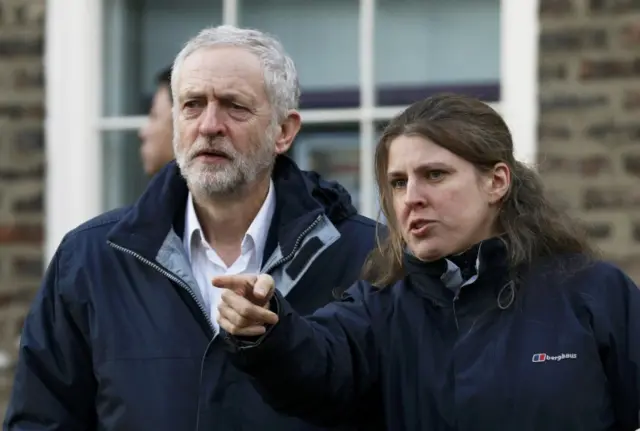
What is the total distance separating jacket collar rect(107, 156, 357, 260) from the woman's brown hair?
31 centimetres

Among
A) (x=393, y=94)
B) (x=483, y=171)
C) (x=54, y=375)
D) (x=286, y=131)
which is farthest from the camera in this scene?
(x=393, y=94)

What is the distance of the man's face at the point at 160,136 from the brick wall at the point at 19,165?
3.53 ft

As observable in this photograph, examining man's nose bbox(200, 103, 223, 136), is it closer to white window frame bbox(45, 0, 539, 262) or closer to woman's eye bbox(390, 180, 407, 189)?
woman's eye bbox(390, 180, 407, 189)

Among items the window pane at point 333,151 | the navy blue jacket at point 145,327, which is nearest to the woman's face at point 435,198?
the navy blue jacket at point 145,327

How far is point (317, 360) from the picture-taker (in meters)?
3.01

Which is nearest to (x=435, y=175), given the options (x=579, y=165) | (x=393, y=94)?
(x=579, y=165)

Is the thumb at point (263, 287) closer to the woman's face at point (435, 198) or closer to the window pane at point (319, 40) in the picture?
the woman's face at point (435, 198)

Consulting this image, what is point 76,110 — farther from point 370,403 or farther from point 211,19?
point 370,403

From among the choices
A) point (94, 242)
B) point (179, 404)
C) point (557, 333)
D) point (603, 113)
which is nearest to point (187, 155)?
point (94, 242)

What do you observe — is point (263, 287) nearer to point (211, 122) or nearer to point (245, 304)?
point (245, 304)

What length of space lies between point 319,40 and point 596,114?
3.71 feet

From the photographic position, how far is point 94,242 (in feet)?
11.6

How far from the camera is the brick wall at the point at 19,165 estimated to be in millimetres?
5871

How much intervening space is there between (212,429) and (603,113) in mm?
2664
